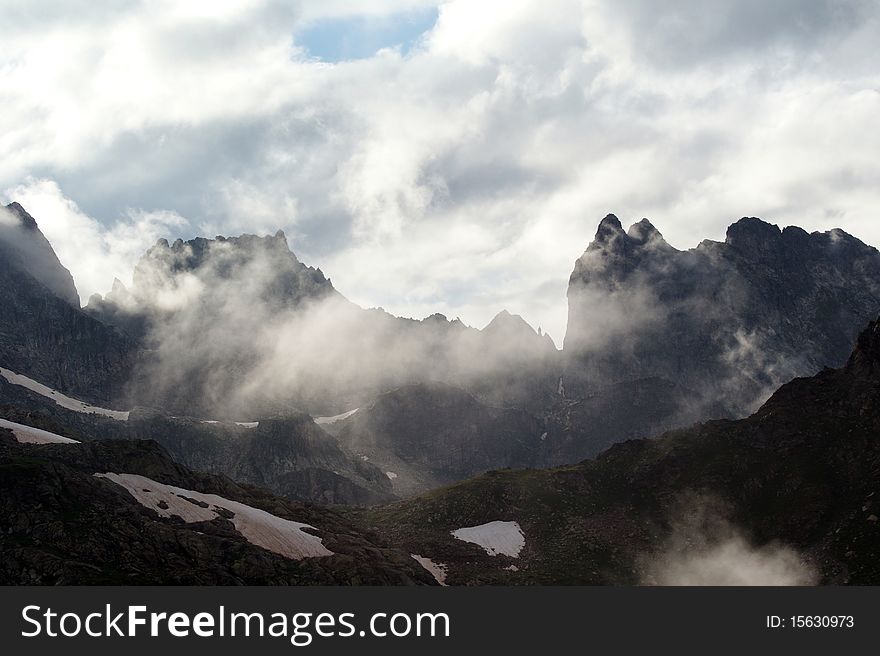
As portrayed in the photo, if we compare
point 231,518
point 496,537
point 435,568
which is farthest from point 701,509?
point 231,518

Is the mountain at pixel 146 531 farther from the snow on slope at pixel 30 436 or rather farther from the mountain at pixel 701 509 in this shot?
the mountain at pixel 701 509

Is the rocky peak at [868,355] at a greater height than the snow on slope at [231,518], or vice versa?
the rocky peak at [868,355]

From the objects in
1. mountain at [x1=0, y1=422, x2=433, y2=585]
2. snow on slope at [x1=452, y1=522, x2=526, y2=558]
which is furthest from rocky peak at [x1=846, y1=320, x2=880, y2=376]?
mountain at [x1=0, y1=422, x2=433, y2=585]

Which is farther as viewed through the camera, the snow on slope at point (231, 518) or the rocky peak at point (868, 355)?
the rocky peak at point (868, 355)

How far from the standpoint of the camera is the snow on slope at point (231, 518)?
10500cm

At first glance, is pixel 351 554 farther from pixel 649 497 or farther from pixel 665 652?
pixel 649 497

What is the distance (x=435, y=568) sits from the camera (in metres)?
125

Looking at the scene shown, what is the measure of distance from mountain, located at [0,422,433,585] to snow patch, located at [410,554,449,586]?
556 centimetres

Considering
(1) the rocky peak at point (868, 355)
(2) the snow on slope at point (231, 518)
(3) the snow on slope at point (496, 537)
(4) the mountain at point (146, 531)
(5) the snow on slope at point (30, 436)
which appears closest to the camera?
(4) the mountain at point (146, 531)

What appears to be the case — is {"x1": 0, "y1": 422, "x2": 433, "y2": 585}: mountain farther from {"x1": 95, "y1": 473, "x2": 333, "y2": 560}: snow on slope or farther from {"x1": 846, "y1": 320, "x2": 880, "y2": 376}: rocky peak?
{"x1": 846, "y1": 320, "x2": 880, "y2": 376}: rocky peak

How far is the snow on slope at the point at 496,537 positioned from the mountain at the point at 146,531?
22.5 meters

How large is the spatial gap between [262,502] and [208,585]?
52.5 m

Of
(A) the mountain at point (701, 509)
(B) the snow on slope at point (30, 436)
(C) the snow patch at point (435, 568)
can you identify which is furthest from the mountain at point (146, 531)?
(A) the mountain at point (701, 509)

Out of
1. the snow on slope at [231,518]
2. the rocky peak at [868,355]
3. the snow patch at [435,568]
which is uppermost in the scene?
the rocky peak at [868,355]
